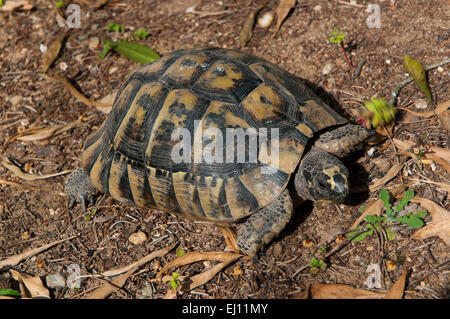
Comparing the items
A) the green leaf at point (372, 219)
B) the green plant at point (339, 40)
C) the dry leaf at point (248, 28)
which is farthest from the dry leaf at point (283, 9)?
the green leaf at point (372, 219)

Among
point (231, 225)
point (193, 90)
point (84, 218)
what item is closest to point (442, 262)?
point (231, 225)

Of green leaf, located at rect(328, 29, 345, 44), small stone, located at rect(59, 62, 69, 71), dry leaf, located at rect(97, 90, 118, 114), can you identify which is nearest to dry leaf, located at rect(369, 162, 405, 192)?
green leaf, located at rect(328, 29, 345, 44)

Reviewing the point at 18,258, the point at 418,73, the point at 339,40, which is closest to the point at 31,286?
the point at 18,258

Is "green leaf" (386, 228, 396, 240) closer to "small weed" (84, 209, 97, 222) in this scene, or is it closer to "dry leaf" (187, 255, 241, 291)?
"dry leaf" (187, 255, 241, 291)

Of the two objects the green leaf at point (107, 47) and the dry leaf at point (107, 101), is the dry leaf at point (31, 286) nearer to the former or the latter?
the dry leaf at point (107, 101)

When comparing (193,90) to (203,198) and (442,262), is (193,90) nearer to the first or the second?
(203,198)
